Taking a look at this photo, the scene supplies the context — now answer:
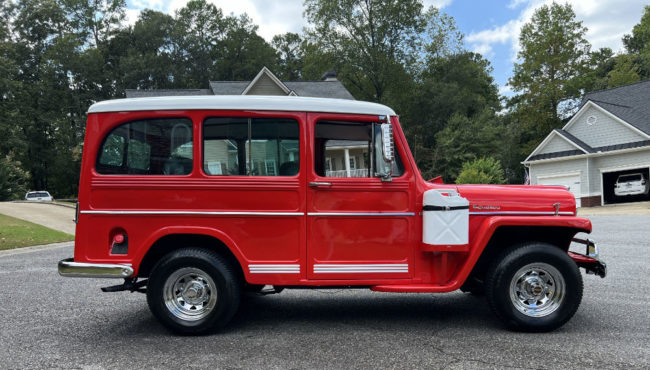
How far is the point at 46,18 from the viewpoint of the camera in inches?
1988

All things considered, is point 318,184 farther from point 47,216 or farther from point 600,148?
point 600,148

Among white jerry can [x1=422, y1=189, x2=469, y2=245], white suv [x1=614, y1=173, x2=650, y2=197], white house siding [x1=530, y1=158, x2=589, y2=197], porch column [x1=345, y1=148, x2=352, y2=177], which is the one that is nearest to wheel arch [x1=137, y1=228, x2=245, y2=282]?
porch column [x1=345, y1=148, x2=352, y2=177]

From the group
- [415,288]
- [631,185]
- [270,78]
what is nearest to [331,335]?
[415,288]

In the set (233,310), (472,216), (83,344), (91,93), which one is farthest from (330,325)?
(91,93)

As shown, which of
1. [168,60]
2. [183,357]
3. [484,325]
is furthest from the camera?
[168,60]

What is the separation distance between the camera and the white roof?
471 cm

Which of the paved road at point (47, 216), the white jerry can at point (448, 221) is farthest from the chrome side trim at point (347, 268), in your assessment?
the paved road at point (47, 216)

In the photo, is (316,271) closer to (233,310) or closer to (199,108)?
(233,310)

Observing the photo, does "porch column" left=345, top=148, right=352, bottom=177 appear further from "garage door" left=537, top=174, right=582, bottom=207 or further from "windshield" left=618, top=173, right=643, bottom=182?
"windshield" left=618, top=173, right=643, bottom=182

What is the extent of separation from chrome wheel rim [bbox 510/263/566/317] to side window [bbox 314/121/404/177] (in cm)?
160

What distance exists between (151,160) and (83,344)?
1.90 metres

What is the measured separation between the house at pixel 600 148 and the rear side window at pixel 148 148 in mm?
28125

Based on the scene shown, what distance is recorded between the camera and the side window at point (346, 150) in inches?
186

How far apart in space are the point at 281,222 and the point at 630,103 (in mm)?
31322
